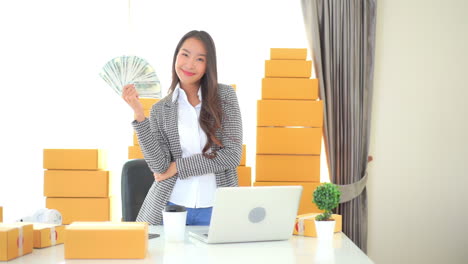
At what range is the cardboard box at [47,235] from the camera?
1734 mm

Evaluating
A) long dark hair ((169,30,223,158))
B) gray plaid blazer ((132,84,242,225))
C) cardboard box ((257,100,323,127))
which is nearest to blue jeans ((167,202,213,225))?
gray plaid blazer ((132,84,242,225))

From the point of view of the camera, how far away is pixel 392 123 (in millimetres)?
3826

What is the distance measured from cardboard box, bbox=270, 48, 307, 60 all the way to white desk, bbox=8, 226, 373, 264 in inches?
65.8

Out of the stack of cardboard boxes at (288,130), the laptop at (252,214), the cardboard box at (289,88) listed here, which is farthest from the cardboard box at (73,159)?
the laptop at (252,214)

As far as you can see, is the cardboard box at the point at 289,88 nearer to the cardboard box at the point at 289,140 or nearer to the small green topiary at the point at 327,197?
the cardboard box at the point at 289,140

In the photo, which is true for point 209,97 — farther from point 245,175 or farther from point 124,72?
point 245,175

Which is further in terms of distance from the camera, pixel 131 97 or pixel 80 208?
pixel 80 208

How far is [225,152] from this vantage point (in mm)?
2348

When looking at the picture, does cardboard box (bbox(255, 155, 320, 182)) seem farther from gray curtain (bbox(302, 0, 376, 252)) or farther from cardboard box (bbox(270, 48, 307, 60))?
cardboard box (bbox(270, 48, 307, 60))

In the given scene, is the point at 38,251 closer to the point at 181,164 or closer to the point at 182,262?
the point at 182,262

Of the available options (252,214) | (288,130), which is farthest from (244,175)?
(252,214)

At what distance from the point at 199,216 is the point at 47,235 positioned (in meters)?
0.67

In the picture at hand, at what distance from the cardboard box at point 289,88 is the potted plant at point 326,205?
4.79 feet

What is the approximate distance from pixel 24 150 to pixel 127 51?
3.15 feet
